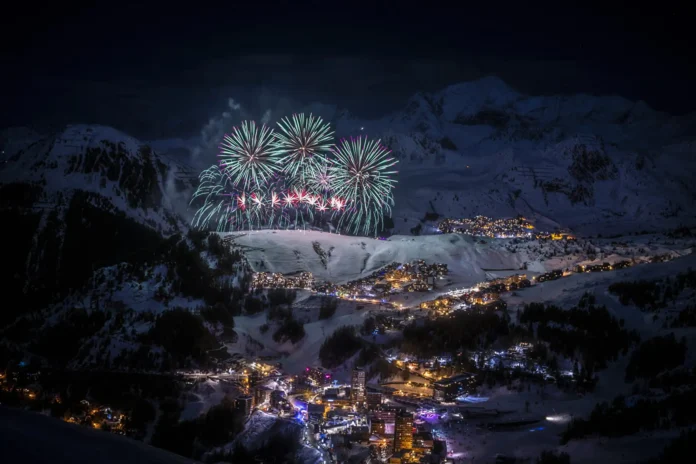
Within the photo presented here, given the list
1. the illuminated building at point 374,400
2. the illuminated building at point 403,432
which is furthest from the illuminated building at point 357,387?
the illuminated building at point 403,432

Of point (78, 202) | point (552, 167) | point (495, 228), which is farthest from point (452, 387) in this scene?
point (552, 167)

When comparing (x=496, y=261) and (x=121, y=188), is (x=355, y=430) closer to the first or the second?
(x=496, y=261)

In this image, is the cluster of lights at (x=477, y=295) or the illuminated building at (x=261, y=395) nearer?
the illuminated building at (x=261, y=395)

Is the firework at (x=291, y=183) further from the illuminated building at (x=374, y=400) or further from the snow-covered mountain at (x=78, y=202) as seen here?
the illuminated building at (x=374, y=400)

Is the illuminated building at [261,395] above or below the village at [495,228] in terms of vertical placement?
below

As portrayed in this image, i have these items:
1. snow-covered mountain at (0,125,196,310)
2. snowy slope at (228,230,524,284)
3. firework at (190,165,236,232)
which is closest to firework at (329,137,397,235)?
snowy slope at (228,230,524,284)

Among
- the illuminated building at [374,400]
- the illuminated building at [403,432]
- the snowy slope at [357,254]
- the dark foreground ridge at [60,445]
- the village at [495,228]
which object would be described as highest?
the village at [495,228]

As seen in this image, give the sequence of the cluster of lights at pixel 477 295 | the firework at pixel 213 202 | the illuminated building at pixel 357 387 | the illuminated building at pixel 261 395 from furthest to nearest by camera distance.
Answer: the firework at pixel 213 202, the cluster of lights at pixel 477 295, the illuminated building at pixel 357 387, the illuminated building at pixel 261 395

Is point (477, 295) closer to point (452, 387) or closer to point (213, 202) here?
point (452, 387)
